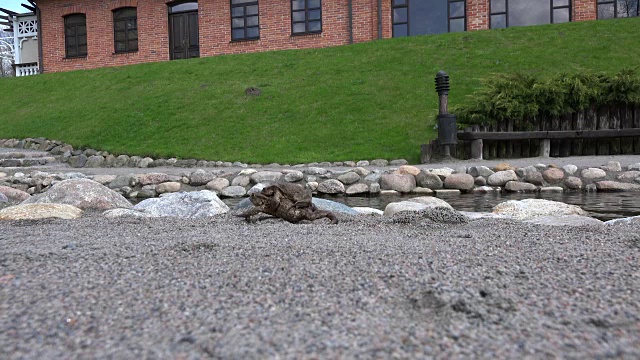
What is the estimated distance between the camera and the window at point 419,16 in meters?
22.6

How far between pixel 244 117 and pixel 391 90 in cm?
407

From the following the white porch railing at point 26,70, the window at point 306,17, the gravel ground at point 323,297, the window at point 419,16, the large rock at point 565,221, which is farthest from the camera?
the white porch railing at point 26,70

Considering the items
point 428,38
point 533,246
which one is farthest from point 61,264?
point 428,38

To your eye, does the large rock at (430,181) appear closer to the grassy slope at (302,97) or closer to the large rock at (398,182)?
the large rock at (398,182)

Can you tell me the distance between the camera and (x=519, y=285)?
252 centimetres

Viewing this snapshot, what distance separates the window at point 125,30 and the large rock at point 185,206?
21135 millimetres

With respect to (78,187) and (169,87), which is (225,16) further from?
(78,187)

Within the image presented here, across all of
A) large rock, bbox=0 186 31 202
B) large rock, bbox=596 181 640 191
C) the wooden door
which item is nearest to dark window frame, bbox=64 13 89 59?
the wooden door

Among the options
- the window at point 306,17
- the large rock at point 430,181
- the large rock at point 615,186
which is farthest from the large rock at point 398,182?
the window at point 306,17

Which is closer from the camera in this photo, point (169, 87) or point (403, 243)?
point (403, 243)

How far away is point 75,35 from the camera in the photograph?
87.9ft

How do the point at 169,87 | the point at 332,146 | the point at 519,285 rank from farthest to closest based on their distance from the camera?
the point at 169,87 → the point at 332,146 → the point at 519,285

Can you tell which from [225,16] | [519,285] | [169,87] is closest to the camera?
[519,285]

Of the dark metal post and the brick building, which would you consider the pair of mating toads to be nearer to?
the dark metal post
